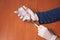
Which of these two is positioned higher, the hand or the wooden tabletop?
the wooden tabletop

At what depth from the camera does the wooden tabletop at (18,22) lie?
3.43ft

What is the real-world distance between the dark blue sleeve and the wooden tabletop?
0.03 meters

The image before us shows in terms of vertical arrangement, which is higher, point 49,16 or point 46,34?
point 49,16

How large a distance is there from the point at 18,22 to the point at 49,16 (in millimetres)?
216

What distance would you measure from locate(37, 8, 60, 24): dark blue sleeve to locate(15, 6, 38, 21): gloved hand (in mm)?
35

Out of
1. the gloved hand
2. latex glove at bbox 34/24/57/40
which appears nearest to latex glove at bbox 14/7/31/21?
the gloved hand

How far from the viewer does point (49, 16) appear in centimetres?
108

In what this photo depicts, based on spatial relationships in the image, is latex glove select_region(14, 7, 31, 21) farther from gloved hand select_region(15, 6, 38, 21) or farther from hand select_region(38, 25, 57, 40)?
hand select_region(38, 25, 57, 40)

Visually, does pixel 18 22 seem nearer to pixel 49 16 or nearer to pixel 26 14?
pixel 26 14

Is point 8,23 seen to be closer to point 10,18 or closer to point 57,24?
point 10,18

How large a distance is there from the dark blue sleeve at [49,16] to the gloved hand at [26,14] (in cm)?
4

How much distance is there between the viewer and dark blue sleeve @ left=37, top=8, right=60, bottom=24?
1066 mm

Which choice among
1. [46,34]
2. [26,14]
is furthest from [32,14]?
[46,34]

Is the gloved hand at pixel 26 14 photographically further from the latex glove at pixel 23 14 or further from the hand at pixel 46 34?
the hand at pixel 46 34
